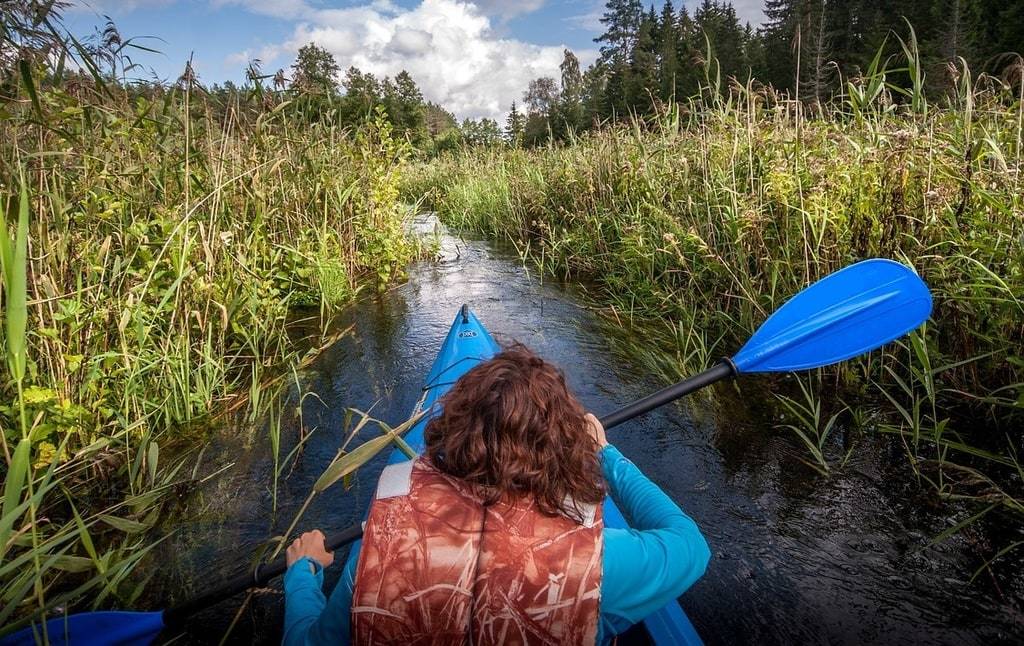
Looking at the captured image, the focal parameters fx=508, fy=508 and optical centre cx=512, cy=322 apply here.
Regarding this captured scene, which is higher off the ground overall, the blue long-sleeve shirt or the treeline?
the treeline

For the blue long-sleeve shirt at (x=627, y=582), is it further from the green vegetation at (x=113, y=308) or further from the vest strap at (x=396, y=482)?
the green vegetation at (x=113, y=308)

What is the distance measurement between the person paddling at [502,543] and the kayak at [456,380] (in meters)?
0.26

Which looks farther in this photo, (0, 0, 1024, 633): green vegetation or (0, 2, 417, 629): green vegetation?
(0, 0, 1024, 633): green vegetation

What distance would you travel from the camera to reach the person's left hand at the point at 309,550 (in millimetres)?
1547

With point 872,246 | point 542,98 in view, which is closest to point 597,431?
point 872,246

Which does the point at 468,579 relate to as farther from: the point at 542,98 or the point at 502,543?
the point at 542,98

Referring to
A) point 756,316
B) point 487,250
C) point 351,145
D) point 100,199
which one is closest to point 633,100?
point 487,250

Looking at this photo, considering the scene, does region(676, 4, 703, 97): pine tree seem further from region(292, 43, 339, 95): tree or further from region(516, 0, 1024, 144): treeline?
region(292, 43, 339, 95): tree

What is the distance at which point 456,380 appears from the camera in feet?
7.17

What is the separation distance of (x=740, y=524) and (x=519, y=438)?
157cm

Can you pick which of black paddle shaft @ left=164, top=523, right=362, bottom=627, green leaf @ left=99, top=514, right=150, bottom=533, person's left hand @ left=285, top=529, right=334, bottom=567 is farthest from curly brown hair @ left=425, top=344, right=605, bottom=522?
green leaf @ left=99, top=514, right=150, bottom=533

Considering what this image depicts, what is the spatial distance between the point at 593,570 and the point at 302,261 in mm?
4019

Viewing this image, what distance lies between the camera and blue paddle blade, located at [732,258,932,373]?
211cm

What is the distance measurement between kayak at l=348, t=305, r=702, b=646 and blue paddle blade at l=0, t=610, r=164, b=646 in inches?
23.1
